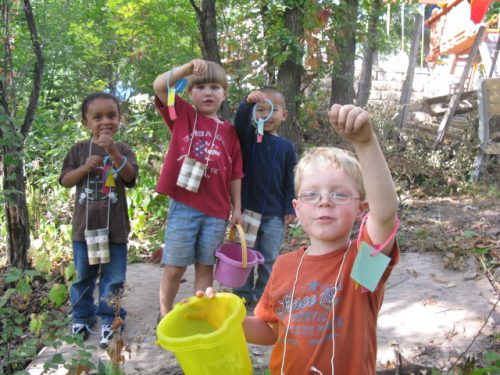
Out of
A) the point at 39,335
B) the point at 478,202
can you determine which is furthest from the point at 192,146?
the point at 478,202

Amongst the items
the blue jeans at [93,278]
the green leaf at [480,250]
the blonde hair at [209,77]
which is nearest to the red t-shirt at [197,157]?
the blonde hair at [209,77]

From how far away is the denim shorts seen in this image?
116 inches

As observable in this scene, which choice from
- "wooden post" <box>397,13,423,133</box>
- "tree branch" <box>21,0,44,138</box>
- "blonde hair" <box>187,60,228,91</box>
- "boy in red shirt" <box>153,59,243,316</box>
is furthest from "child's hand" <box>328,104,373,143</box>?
"wooden post" <box>397,13,423,133</box>

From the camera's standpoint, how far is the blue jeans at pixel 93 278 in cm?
300

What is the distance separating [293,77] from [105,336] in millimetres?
4182

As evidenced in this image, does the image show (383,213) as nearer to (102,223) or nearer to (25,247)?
(102,223)

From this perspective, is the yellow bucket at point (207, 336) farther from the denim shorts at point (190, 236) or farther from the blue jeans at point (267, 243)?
the blue jeans at point (267, 243)

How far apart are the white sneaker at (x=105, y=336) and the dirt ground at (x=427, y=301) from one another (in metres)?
0.05

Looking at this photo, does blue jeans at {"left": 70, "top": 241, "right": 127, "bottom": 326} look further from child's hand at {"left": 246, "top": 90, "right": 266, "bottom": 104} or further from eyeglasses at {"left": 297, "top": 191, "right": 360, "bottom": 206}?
eyeglasses at {"left": 297, "top": 191, "right": 360, "bottom": 206}

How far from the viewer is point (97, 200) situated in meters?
2.99

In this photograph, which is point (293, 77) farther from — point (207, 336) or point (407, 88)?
point (207, 336)

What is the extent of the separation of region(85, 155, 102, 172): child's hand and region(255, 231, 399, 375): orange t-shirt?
1.72 metres

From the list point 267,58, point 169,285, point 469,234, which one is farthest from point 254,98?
point 267,58

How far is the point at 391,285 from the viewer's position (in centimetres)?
385
